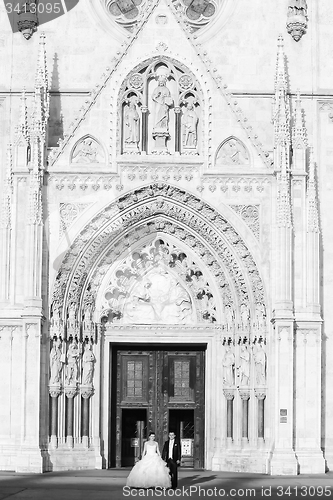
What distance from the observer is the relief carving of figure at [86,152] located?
3306 cm

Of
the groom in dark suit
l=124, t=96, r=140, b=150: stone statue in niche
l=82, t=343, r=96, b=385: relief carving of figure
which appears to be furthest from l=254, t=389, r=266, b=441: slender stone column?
l=124, t=96, r=140, b=150: stone statue in niche

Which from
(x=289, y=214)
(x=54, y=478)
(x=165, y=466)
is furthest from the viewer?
(x=289, y=214)

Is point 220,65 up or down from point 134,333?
up

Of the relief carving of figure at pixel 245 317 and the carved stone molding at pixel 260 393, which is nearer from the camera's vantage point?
the carved stone molding at pixel 260 393

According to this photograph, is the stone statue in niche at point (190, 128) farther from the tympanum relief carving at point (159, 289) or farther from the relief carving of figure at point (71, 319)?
the relief carving of figure at point (71, 319)

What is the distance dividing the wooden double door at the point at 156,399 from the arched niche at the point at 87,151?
15.6ft

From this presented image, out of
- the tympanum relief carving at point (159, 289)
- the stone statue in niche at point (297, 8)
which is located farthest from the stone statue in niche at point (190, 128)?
the stone statue in niche at point (297, 8)

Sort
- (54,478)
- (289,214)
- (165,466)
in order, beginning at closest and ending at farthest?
1. (165,466)
2. (54,478)
3. (289,214)

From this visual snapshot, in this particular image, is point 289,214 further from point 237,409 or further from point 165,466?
point 165,466

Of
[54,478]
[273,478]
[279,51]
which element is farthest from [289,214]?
[54,478]

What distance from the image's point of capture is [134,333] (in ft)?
111

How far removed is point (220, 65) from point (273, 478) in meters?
10.5

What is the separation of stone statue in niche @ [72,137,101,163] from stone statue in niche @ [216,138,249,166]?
2979 mm

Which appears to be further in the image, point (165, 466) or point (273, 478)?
point (273, 478)
